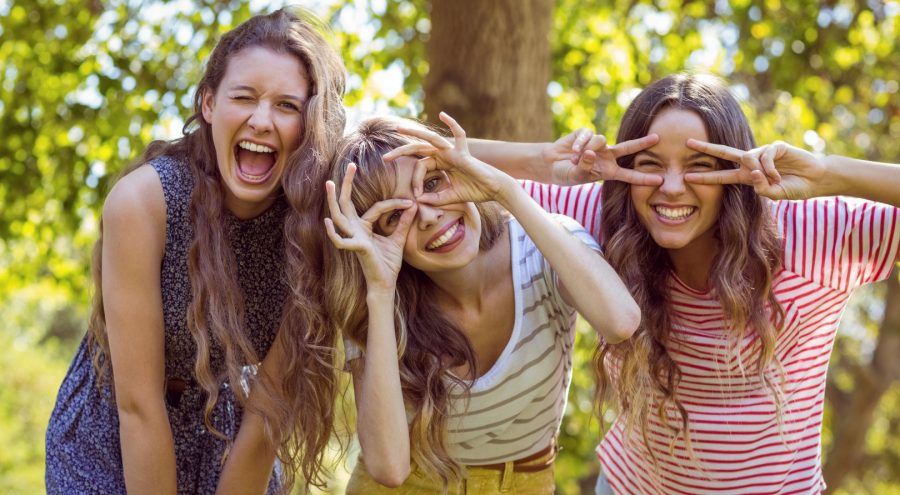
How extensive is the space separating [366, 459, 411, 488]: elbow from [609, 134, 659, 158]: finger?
122cm

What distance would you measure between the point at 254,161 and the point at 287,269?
0.38 metres

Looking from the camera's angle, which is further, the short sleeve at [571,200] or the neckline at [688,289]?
the short sleeve at [571,200]

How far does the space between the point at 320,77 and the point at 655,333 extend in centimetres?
140

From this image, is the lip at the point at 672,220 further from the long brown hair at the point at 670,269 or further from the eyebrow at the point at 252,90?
the eyebrow at the point at 252,90

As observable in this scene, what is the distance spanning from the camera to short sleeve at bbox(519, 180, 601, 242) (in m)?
3.64

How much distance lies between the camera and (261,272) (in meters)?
3.46

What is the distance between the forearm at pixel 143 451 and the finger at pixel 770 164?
6.82ft

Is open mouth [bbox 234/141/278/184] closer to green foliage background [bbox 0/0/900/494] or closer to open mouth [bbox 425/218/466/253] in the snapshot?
open mouth [bbox 425/218/466/253]

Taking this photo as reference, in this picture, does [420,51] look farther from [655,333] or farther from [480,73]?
[655,333]

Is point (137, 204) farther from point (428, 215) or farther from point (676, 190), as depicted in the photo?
point (676, 190)

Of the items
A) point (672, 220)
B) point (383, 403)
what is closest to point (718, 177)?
point (672, 220)

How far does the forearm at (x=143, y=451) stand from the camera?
3289 mm

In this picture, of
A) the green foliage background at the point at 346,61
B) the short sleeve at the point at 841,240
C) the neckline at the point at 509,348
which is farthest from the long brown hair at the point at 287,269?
the green foliage background at the point at 346,61

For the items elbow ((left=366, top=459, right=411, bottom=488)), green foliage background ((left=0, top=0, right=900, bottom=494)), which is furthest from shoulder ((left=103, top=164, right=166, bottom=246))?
green foliage background ((left=0, top=0, right=900, bottom=494))
